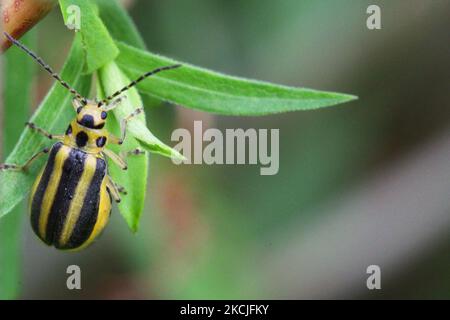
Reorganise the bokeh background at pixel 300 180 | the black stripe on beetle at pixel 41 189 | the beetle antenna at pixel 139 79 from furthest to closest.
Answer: the bokeh background at pixel 300 180
the black stripe on beetle at pixel 41 189
the beetle antenna at pixel 139 79

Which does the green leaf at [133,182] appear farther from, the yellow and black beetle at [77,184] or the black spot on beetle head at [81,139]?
the black spot on beetle head at [81,139]

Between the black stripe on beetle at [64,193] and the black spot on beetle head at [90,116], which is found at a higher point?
the black spot on beetle head at [90,116]

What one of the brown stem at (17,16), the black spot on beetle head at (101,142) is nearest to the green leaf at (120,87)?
the black spot on beetle head at (101,142)

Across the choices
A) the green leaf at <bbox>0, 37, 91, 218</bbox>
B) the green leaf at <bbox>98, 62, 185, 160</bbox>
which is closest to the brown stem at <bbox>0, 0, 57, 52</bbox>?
the green leaf at <bbox>0, 37, 91, 218</bbox>

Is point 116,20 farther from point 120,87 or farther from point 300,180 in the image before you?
point 300,180

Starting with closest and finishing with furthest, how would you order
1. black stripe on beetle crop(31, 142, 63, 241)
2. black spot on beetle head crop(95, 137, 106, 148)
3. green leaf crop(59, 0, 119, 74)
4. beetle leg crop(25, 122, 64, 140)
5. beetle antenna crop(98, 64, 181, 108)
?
green leaf crop(59, 0, 119, 74) < beetle leg crop(25, 122, 64, 140) < beetle antenna crop(98, 64, 181, 108) < black stripe on beetle crop(31, 142, 63, 241) < black spot on beetle head crop(95, 137, 106, 148)

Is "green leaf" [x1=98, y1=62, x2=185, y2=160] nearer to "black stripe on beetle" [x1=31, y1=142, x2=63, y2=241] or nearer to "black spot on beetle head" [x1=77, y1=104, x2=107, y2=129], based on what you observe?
"black spot on beetle head" [x1=77, y1=104, x2=107, y2=129]

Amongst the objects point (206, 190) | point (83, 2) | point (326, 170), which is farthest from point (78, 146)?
point (326, 170)

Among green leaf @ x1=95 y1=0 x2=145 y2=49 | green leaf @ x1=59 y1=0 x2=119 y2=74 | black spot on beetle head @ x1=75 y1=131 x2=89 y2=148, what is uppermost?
green leaf @ x1=95 y1=0 x2=145 y2=49

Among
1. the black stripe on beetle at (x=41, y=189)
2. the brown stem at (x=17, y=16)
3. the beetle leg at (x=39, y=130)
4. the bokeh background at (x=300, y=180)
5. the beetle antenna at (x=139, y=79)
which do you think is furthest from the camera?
the bokeh background at (x=300, y=180)
